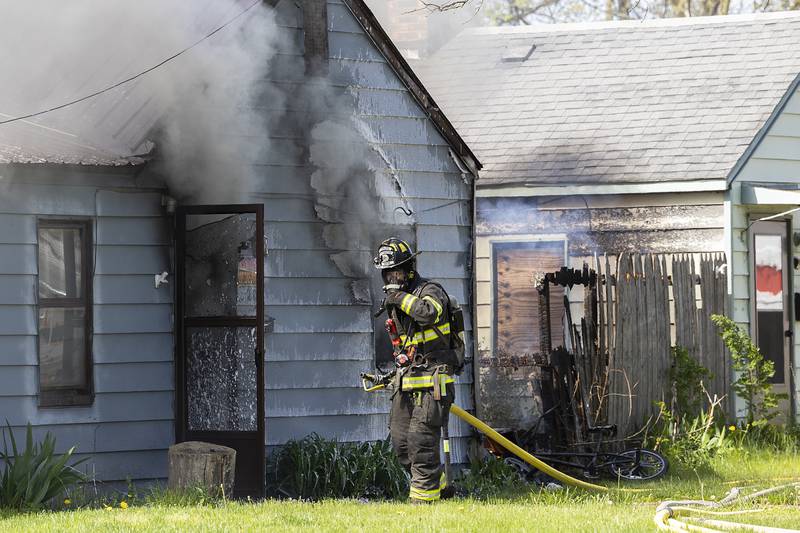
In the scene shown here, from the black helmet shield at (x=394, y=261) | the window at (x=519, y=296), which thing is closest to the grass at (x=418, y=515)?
the black helmet shield at (x=394, y=261)

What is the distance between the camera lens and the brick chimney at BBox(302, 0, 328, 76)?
36.0 ft

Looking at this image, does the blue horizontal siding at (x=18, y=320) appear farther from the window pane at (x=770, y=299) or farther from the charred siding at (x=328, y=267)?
the window pane at (x=770, y=299)

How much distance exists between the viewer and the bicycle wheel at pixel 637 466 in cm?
1142

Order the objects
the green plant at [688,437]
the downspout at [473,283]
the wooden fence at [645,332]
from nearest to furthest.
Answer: the downspout at [473,283] < the green plant at [688,437] < the wooden fence at [645,332]

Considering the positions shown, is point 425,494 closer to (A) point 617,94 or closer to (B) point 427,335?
(B) point 427,335

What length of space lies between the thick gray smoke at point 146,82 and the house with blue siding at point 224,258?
3 cm

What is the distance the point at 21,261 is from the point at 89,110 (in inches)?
53.1

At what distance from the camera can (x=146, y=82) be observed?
10188mm

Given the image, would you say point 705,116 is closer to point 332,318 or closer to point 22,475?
point 332,318

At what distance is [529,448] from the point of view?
39.5 feet

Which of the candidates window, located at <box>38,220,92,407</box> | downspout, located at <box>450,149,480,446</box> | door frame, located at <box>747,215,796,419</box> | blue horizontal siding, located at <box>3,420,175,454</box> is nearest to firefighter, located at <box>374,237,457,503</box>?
blue horizontal siding, located at <box>3,420,175,454</box>

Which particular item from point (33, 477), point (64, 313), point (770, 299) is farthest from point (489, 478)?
point (770, 299)

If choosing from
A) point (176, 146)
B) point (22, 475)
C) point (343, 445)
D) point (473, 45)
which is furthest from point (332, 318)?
point (473, 45)

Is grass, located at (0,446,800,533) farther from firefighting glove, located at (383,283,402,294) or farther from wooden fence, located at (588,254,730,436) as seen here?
wooden fence, located at (588,254,730,436)
